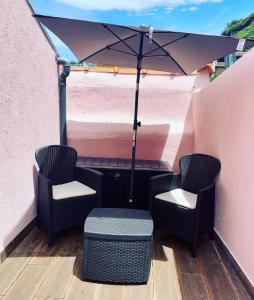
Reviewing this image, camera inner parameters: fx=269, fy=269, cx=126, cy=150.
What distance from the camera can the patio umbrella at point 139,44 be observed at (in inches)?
95.4

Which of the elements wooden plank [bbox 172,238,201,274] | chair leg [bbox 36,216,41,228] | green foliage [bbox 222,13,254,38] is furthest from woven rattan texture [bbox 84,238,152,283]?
green foliage [bbox 222,13,254,38]

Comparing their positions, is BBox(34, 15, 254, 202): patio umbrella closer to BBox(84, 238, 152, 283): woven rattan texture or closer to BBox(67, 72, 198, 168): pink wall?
BBox(67, 72, 198, 168): pink wall

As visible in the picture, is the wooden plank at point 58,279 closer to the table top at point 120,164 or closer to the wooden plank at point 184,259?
the wooden plank at point 184,259

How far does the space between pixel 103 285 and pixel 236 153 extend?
5.55 ft

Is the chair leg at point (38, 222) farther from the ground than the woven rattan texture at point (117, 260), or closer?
closer

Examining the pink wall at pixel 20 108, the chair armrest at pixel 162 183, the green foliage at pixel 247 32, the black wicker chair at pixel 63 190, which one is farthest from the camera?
the green foliage at pixel 247 32

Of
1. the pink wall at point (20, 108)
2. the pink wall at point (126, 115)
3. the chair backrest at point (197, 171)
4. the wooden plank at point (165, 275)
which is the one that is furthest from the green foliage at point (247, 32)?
the wooden plank at point (165, 275)

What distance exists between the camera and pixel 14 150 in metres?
2.62

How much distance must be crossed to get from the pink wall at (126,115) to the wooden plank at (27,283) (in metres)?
2.17

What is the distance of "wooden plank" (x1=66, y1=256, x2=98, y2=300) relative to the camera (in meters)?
2.05

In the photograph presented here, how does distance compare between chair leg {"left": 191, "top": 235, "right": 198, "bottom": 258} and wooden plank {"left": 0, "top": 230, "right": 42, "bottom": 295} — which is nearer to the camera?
wooden plank {"left": 0, "top": 230, "right": 42, "bottom": 295}

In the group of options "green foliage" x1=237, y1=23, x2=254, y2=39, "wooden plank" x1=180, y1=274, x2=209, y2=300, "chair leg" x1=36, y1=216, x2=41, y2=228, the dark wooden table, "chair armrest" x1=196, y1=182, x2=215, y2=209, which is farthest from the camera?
"green foliage" x1=237, y1=23, x2=254, y2=39

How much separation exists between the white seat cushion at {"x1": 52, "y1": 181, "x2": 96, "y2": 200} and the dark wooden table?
0.40m

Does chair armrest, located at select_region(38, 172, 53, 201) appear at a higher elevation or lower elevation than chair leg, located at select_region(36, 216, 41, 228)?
higher
